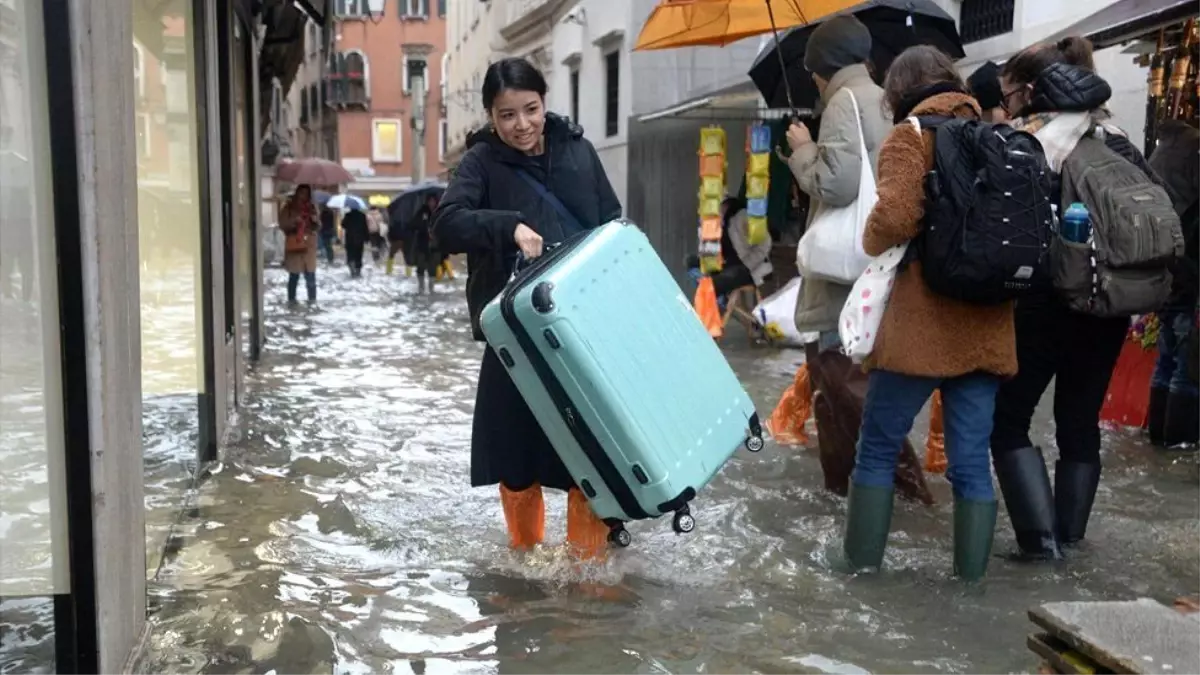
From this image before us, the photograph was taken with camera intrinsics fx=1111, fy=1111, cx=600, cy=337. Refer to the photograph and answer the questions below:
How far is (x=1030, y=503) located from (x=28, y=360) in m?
3.22

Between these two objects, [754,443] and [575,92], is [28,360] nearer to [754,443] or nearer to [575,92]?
[754,443]

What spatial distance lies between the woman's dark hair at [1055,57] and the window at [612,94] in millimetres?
13519

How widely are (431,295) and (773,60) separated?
1162 cm

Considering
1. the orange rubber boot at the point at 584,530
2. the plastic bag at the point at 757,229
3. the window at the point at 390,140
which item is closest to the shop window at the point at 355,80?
the window at the point at 390,140

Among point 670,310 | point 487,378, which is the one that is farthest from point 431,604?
point 670,310

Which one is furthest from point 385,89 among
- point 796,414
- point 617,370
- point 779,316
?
point 617,370

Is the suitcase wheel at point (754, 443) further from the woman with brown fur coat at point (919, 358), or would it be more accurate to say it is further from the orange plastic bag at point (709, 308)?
the orange plastic bag at point (709, 308)

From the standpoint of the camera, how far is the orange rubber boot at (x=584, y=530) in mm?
3670

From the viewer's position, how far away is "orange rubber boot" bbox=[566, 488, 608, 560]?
3.67 metres

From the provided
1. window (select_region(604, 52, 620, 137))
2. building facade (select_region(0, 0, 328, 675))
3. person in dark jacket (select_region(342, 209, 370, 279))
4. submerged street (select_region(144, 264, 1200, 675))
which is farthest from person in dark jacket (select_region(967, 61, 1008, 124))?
person in dark jacket (select_region(342, 209, 370, 279))

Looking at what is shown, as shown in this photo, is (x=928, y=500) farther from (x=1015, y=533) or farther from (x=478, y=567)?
(x=478, y=567)

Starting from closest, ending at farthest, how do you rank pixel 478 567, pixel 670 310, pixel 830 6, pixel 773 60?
pixel 670 310 < pixel 478 567 < pixel 830 6 < pixel 773 60

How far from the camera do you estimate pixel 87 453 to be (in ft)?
8.16

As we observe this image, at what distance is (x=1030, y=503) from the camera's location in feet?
13.0
